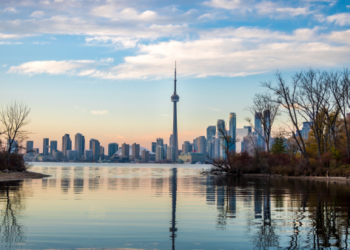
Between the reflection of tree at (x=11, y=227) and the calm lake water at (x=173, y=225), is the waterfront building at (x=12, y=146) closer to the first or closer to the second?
the calm lake water at (x=173, y=225)

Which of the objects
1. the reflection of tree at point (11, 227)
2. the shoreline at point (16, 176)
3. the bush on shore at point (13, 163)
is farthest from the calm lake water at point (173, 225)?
the bush on shore at point (13, 163)

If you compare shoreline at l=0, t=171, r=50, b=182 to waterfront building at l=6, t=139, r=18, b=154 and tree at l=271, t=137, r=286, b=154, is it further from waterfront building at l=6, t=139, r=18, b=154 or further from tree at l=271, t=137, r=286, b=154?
tree at l=271, t=137, r=286, b=154

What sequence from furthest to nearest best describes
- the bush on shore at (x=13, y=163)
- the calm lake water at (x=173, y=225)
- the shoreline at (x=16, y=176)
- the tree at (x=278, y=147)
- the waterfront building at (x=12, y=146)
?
the tree at (x=278, y=147) < the waterfront building at (x=12, y=146) < the bush on shore at (x=13, y=163) < the shoreline at (x=16, y=176) < the calm lake water at (x=173, y=225)

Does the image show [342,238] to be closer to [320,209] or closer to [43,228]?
[320,209]

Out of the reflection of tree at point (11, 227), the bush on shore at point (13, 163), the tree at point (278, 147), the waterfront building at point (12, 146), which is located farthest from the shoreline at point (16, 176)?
the tree at point (278, 147)

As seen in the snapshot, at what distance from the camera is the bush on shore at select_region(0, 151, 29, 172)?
2118 inches

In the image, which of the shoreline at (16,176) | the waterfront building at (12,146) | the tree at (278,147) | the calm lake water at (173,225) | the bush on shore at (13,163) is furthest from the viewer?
the tree at (278,147)

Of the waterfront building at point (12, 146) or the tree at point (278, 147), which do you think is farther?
the tree at point (278, 147)

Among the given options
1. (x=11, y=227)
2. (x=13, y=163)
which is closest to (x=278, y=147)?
(x=13, y=163)

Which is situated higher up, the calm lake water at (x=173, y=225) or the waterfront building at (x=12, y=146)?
the waterfront building at (x=12, y=146)

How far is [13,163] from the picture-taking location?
56.1 m

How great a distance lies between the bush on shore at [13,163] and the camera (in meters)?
53.8

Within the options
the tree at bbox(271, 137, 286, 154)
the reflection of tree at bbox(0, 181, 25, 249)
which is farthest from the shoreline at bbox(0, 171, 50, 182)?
the tree at bbox(271, 137, 286, 154)

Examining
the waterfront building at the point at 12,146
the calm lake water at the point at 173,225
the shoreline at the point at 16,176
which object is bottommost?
the shoreline at the point at 16,176
